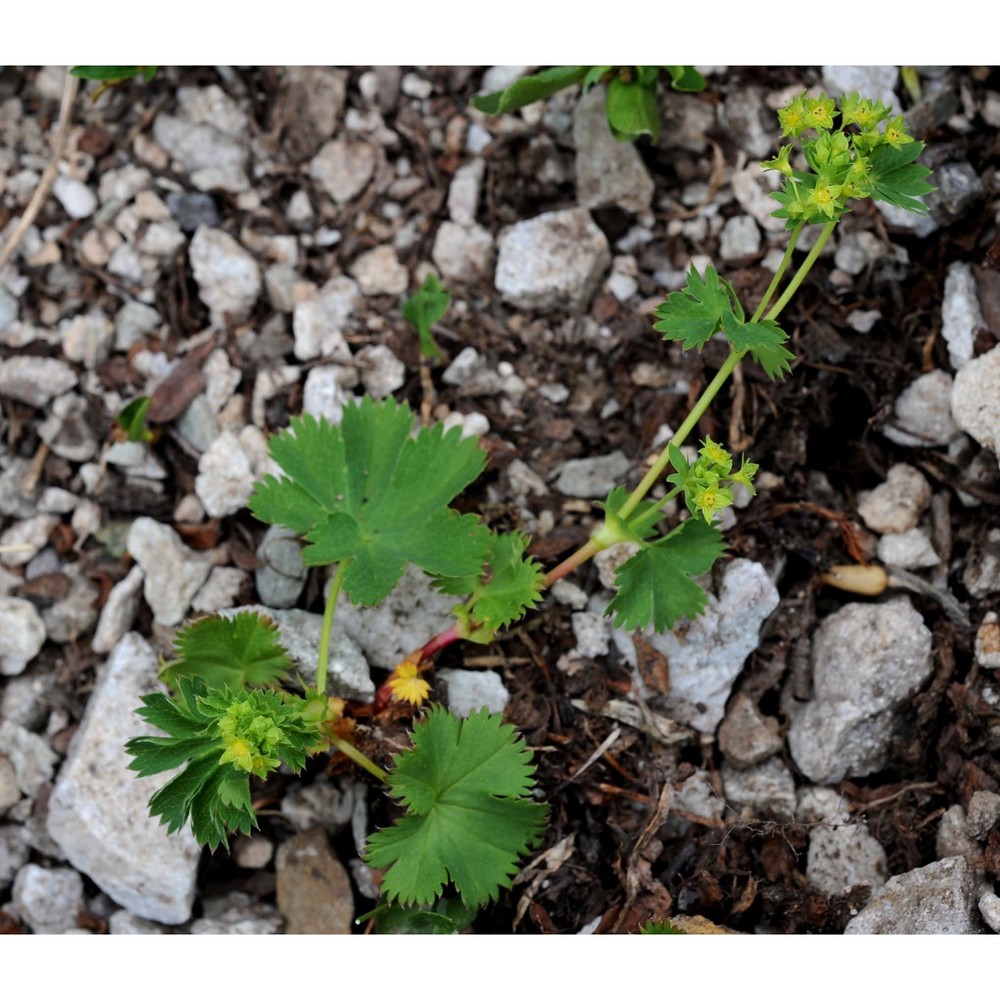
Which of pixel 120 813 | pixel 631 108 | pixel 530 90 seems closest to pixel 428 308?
pixel 530 90

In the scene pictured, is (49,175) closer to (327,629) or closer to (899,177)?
(327,629)

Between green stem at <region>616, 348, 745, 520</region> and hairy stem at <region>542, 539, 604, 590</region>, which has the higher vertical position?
green stem at <region>616, 348, 745, 520</region>

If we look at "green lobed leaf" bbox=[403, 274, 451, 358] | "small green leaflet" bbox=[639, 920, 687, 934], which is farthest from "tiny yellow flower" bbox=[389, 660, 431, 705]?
"green lobed leaf" bbox=[403, 274, 451, 358]

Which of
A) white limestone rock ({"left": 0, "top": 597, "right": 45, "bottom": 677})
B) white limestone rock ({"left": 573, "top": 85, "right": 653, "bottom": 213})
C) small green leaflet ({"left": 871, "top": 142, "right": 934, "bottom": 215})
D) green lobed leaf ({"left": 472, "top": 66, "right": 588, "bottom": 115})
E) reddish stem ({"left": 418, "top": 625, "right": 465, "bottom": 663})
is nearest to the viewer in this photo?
small green leaflet ({"left": 871, "top": 142, "right": 934, "bottom": 215})

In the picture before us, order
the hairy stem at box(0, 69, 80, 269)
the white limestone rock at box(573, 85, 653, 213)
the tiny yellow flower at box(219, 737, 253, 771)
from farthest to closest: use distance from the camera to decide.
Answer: the hairy stem at box(0, 69, 80, 269) < the white limestone rock at box(573, 85, 653, 213) < the tiny yellow flower at box(219, 737, 253, 771)

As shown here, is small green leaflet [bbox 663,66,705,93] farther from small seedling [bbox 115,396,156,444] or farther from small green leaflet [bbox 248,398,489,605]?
small seedling [bbox 115,396,156,444]

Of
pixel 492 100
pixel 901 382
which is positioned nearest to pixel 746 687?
pixel 901 382

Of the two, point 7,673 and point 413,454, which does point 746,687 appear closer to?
point 413,454

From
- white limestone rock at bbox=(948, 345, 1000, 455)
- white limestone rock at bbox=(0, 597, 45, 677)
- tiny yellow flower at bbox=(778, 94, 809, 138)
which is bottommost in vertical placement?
white limestone rock at bbox=(0, 597, 45, 677)
